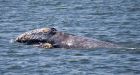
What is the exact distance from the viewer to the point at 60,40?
3256 centimetres

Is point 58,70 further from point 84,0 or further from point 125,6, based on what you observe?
point 84,0

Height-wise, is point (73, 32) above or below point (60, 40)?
below

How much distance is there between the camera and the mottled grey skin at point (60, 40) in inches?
1260

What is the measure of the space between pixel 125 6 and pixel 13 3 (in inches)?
360

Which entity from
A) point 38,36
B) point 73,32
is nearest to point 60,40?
point 38,36

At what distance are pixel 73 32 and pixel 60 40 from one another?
4.96 m

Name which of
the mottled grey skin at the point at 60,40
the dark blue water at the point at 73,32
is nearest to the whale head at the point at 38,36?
the mottled grey skin at the point at 60,40

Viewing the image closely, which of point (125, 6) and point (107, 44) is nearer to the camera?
point (107, 44)

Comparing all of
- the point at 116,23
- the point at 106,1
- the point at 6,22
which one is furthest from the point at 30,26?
the point at 106,1

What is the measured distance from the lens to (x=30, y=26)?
131 ft

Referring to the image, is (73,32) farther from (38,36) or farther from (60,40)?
(60,40)

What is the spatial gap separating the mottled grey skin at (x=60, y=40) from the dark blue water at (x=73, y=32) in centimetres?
65

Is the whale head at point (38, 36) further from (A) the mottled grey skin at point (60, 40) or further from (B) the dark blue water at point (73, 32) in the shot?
(B) the dark blue water at point (73, 32)

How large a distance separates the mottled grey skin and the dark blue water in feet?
2.13
